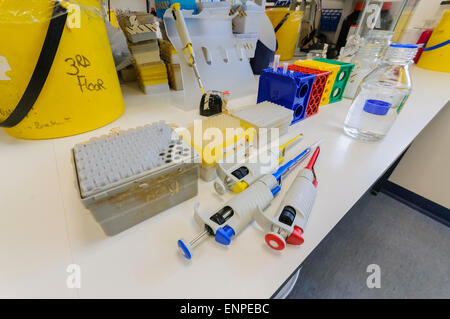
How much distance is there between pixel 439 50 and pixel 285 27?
817 millimetres

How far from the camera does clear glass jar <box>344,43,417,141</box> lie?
47cm

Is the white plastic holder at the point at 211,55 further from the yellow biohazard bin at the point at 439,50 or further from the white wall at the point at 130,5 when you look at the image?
the yellow biohazard bin at the point at 439,50

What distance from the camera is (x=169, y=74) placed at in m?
0.73

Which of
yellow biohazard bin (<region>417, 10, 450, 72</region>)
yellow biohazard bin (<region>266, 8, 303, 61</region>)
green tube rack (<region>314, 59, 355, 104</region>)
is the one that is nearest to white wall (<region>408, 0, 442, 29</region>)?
yellow biohazard bin (<region>417, 10, 450, 72</region>)

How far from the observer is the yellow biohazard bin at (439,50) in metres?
0.93

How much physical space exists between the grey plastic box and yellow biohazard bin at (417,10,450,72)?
4.57 ft

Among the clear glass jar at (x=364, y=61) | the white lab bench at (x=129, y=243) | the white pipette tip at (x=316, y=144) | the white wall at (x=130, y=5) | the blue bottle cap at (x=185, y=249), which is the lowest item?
the white lab bench at (x=129, y=243)

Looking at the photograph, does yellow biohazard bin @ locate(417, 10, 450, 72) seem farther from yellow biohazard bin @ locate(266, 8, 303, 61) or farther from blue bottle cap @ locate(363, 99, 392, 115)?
blue bottle cap @ locate(363, 99, 392, 115)

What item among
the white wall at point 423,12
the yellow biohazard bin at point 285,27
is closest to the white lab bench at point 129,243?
the yellow biohazard bin at point 285,27

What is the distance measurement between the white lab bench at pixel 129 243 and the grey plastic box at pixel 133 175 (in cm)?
2

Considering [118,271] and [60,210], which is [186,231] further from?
[60,210]

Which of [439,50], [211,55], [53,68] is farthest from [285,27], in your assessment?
Result: [53,68]
